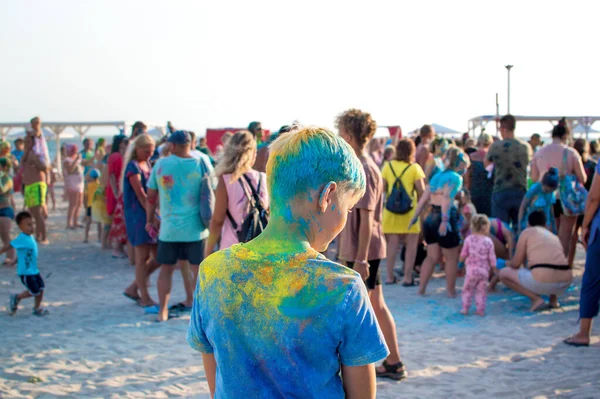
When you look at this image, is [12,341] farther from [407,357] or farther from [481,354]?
[481,354]

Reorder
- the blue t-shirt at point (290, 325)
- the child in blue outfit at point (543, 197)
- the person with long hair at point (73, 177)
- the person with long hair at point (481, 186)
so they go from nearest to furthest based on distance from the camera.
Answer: the blue t-shirt at point (290, 325), the child in blue outfit at point (543, 197), the person with long hair at point (481, 186), the person with long hair at point (73, 177)

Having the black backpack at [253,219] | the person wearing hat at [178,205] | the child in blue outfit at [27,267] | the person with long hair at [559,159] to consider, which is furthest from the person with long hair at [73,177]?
the person with long hair at [559,159]

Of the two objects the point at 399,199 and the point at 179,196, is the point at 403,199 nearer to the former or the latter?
the point at 399,199

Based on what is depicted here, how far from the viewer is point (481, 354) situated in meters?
5.09

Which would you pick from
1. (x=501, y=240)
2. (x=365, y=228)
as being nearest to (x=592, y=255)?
(x=365, y=228)

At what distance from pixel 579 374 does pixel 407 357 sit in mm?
1331

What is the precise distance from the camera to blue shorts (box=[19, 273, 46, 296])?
20.6ft

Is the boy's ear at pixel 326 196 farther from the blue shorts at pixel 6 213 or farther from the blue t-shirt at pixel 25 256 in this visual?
the blue shorts at pixel 6 213

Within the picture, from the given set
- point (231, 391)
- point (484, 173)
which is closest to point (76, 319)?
point (231, 391)

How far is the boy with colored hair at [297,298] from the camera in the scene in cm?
143

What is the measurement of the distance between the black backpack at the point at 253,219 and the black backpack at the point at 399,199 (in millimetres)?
3268

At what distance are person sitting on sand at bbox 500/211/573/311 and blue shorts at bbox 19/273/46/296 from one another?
5.08 metres

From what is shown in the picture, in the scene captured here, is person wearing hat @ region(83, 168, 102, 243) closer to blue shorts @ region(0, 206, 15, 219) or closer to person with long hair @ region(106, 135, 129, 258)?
person with long hair @ region(106, 135, 129, 258)

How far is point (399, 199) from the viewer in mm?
7527
